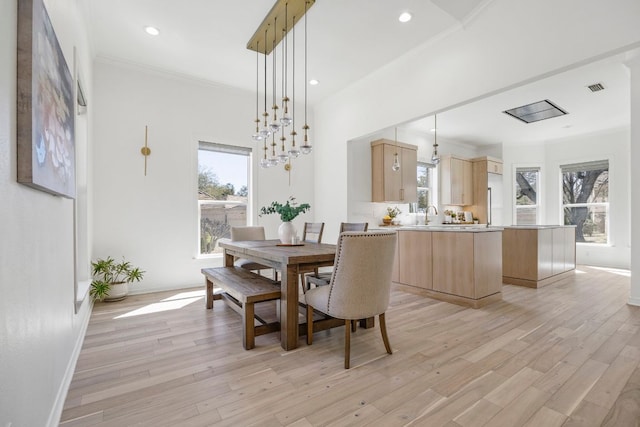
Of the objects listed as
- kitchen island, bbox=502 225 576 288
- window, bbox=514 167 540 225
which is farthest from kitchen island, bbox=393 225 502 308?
window, bbox=514 167 540 225

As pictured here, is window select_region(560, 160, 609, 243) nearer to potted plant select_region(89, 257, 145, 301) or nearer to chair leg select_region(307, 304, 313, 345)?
chair leg select_region(307, 304, 313, 345)

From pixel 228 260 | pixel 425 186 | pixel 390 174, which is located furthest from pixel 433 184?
pixel 228 260

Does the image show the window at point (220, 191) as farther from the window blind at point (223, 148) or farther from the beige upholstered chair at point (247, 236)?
the beige upholstered chair at point (247, 236)

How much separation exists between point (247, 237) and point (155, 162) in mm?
1649

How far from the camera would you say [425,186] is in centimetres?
664

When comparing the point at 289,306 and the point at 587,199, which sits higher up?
the point at 587,199

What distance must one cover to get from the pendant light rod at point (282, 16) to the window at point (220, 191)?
5.77 ft

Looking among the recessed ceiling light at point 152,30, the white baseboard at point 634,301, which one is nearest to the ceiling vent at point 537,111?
the white baseboard at point 634,301

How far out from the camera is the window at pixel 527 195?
7258 millimetres

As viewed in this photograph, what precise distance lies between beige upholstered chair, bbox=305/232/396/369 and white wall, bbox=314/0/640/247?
211 cm

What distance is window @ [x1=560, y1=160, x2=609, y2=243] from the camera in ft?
21.0

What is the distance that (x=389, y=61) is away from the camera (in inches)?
158

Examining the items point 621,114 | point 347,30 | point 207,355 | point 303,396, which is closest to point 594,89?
point 621,114

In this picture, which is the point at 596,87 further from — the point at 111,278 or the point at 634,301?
the point at 111,278
